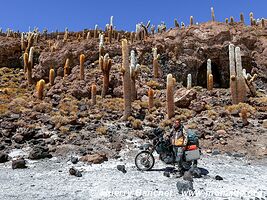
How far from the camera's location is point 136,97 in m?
19.8

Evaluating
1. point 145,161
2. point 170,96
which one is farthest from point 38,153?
point 170,96

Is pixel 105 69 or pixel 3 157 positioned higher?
pixel 105 69

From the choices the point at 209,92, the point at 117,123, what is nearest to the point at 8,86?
the point at 117,123

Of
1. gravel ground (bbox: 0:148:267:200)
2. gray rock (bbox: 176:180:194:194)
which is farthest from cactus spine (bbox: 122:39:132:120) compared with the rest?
gray rock (bbox: 176:180:194:194)

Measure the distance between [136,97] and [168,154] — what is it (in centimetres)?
1102

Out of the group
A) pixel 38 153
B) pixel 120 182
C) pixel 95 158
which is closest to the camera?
pixel 120 182

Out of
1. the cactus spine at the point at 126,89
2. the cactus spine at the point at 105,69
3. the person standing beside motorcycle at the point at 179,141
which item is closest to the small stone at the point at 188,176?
the person standing beside motorcycle at the point at 179,141

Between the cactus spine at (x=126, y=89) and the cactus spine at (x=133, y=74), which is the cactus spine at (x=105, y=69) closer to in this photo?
the cactus spine at (x=133, y=74)

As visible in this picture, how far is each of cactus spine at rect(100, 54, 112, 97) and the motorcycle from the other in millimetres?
11186

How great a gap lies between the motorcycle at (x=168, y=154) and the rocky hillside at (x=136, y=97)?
1.99 metres

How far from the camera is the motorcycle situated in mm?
8570

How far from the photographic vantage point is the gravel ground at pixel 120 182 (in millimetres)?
7188

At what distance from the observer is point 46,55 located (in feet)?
84.8

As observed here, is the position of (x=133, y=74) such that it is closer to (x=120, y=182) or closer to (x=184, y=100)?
(x=184, y=100)
